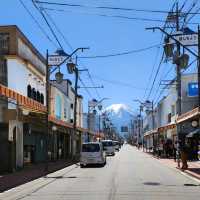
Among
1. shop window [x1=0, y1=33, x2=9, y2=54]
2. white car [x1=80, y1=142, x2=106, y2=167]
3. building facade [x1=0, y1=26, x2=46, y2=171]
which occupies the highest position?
shop window [x1=0, y1=33, x2=9, y2=54]

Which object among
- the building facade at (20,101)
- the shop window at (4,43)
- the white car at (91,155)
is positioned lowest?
the white car at (91,155)

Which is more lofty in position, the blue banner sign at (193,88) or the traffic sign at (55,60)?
the blue banner sign at (193,88)

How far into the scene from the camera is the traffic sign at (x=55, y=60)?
32875 mm

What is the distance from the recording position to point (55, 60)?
32969 mm

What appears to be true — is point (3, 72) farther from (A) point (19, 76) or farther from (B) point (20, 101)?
(B) point (20, 101)

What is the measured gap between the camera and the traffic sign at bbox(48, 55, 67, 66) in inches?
1294

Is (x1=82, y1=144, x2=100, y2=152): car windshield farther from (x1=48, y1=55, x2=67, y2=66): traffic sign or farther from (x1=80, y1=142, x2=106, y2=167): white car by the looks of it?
(x1=48, y1=55, x2=67, y2=66): traffic sign

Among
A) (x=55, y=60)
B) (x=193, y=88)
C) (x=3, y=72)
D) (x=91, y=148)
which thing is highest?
(x=193, y=88)

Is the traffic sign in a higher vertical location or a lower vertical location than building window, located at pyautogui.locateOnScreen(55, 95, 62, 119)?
higher

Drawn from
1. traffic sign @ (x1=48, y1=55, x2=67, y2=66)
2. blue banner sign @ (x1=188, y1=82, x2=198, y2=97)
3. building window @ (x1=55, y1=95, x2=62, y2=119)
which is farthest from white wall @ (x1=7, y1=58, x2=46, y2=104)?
blue banner sign @ (x1=188, y1=82, x2=198, y2=97)

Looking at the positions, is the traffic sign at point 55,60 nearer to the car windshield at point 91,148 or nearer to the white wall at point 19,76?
the white wall at point 19,76

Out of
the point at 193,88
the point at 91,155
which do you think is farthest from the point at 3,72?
the point at 193,88

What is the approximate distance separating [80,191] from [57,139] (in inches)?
1471

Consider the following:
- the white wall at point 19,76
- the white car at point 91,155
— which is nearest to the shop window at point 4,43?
the white wall at point 19,76
